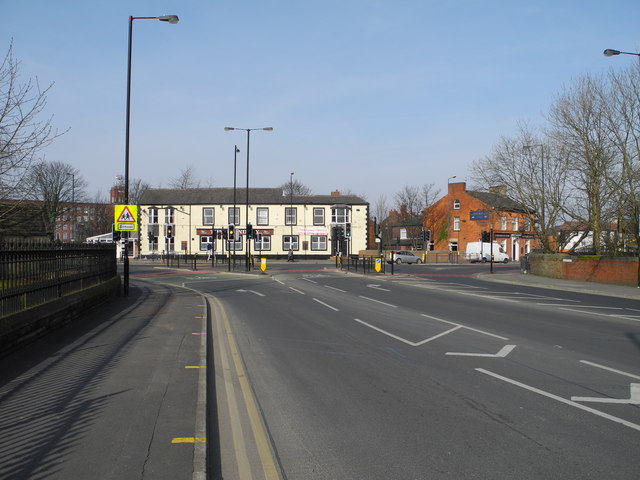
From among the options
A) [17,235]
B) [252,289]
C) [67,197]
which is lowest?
[252,289]

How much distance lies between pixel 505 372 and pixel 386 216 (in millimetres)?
105659

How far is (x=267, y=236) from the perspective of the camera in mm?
64625

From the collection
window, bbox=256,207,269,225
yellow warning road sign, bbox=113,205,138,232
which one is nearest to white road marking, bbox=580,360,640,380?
yellow warning road sign, bbox=113,205,138,232

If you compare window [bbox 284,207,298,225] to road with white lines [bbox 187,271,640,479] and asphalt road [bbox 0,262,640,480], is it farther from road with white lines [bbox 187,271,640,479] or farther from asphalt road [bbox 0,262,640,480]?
asphalt road [bbox 0,262,640,480]

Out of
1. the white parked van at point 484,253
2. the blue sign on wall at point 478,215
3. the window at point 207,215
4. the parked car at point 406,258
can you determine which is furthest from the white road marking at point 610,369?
the window at point 207,215

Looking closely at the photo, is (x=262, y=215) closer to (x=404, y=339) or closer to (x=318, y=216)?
(x=318, y=216)

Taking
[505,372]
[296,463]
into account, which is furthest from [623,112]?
[296,463]

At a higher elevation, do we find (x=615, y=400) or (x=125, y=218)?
(x=125, y=218)

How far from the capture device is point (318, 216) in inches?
2562

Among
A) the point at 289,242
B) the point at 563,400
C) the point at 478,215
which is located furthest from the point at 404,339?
the point at 289,242

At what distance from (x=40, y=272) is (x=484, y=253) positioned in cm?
5726

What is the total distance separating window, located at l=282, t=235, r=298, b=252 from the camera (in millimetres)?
64500

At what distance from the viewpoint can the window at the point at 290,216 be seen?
211 ft

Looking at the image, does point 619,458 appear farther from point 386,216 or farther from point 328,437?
point 386,216
